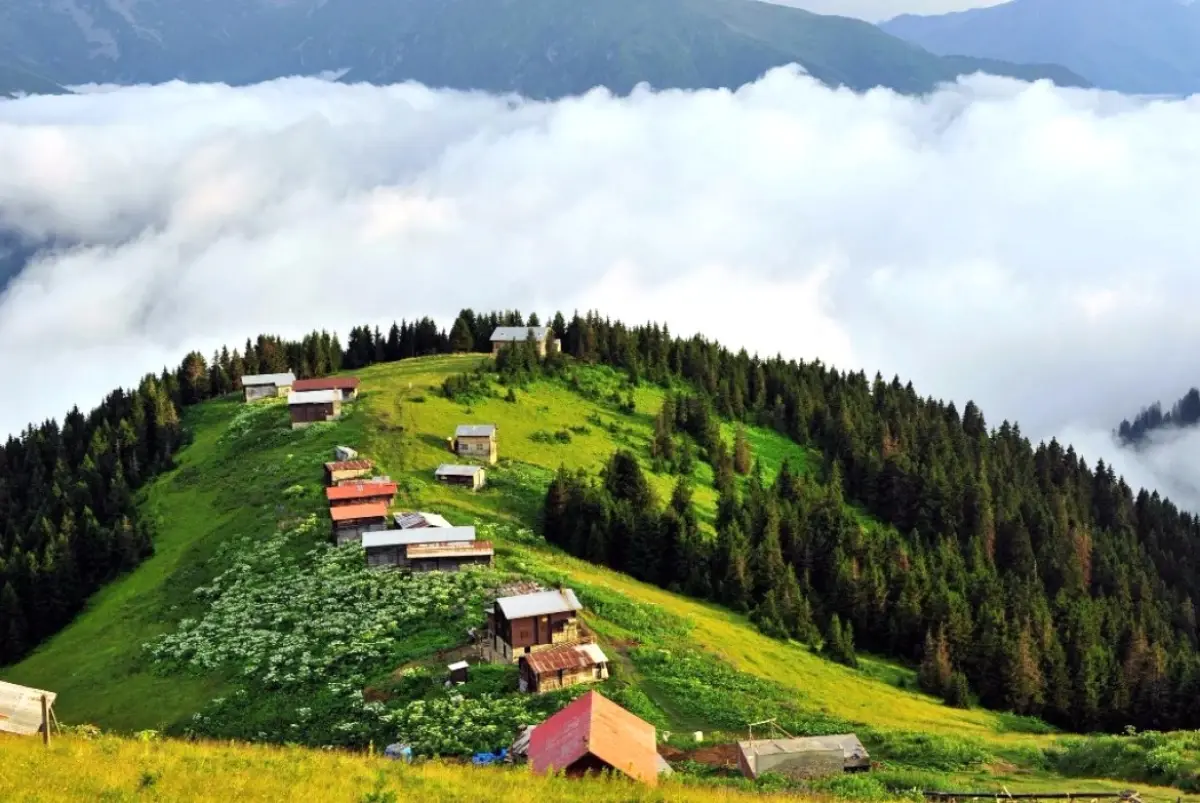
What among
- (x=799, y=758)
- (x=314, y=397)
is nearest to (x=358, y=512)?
(x=314, y=397)

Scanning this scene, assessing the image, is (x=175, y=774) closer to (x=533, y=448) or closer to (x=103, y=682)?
(x=103, y=682)

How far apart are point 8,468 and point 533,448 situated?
69.4m

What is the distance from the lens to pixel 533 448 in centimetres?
11931

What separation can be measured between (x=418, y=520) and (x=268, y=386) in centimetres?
6128

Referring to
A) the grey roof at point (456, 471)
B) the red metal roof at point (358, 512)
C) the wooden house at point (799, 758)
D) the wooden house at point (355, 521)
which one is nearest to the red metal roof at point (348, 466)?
the grey roof at point (456, 471)

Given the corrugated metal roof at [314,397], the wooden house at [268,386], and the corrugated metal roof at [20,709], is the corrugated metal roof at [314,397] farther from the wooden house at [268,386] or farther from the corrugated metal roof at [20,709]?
the corrugated metal roof at [20,709]

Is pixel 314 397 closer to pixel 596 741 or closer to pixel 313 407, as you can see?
pixel 313 407

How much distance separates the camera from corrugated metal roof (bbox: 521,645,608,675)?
190ft

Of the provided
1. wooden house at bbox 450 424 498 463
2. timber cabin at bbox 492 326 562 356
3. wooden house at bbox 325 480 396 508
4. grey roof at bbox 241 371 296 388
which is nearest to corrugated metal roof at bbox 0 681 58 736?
wooden house at bbox 325 480 396 508

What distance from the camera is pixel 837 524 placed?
107500mm

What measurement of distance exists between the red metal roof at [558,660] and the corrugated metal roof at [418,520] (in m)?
25.6

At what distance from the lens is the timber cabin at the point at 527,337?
15175 cm

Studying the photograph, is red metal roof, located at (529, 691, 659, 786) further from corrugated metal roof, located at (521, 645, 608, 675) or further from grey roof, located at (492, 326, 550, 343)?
grey roof, located at (492, 326, 550, 343)

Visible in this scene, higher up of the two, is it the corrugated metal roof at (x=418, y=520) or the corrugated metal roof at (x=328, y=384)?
the corrugated metal roof at (x=328, y=384)
